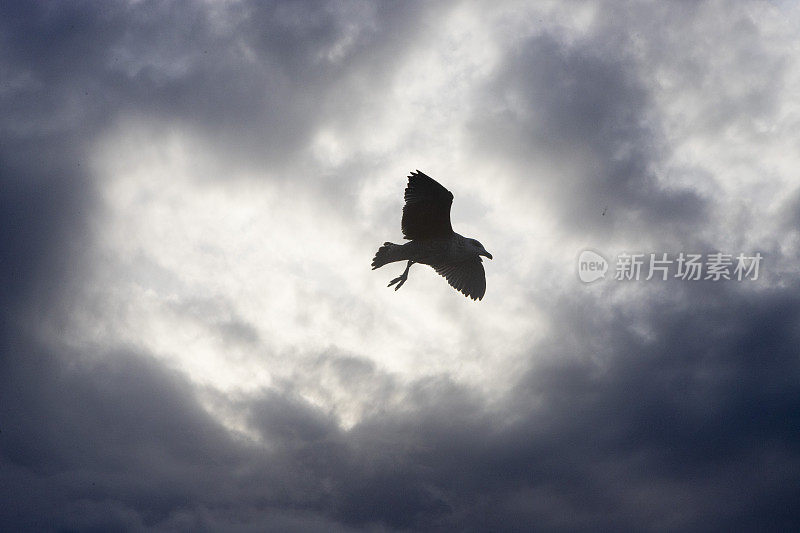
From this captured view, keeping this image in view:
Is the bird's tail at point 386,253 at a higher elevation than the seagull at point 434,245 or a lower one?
lower

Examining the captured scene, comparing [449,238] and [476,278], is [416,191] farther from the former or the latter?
[476,278]

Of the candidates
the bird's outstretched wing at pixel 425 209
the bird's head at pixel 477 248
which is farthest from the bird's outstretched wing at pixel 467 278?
the bird's outstretched wing at pixel 425 209

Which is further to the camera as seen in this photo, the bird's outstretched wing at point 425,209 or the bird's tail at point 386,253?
the bird's tail at point 386,253

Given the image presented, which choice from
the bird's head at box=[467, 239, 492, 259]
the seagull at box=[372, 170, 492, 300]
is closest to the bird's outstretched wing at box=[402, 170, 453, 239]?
the seagull at box=[372, 170, 492, 300]

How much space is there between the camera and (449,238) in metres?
24.8

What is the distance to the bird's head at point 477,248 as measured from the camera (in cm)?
2553

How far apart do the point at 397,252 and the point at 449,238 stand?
6.33 feet

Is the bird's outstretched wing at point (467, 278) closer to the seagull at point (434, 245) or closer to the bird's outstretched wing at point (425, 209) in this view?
the seagull at point (434, 245)

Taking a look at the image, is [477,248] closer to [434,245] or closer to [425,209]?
[434,245]

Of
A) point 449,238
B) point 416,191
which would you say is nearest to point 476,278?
point 449,238

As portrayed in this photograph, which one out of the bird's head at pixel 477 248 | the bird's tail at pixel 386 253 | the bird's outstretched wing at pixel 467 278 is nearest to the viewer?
the bird's tail at pixel 386 253

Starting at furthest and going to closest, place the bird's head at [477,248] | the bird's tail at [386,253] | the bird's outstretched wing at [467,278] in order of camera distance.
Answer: the bird's outstretched wing at [467,278], the bird's head at [477,248], the bird's tail at [386,253]

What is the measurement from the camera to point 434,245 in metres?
24.7

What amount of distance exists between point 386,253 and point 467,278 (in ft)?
13.2
